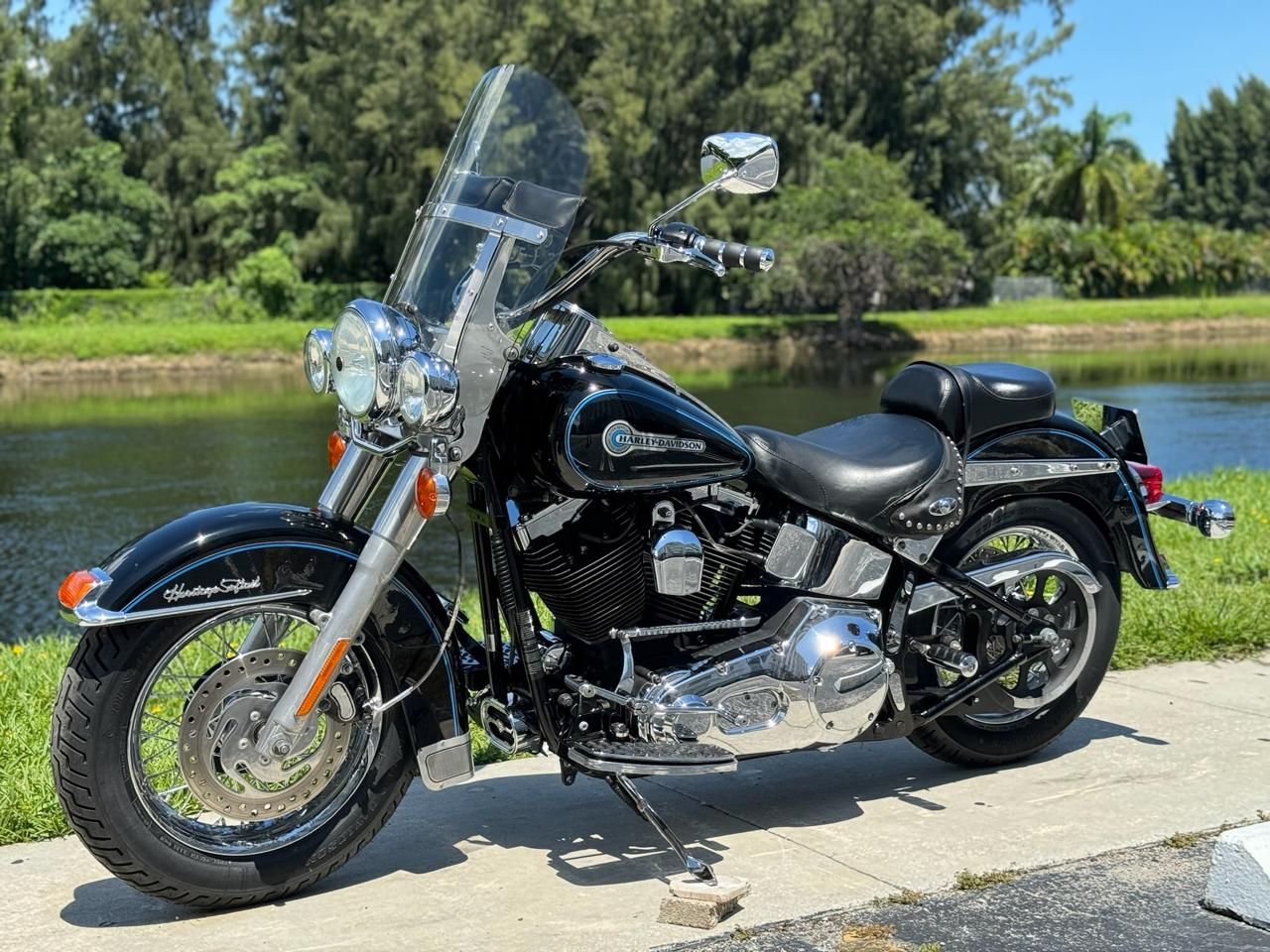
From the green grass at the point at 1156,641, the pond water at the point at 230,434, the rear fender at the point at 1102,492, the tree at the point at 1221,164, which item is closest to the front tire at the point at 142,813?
the green grass at the point at 1156,641

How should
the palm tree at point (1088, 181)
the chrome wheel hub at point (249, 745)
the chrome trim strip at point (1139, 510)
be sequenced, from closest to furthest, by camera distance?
the chrome wheel hub at point (249, 745)
the chrome trim strip at point (1139, 510)
the palm tree at point (1088, 181)

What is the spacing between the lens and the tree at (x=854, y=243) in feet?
161

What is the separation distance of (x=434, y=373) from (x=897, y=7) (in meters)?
58.5

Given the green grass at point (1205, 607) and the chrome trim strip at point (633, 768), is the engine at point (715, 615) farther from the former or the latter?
the green grass at point (1205, 607)

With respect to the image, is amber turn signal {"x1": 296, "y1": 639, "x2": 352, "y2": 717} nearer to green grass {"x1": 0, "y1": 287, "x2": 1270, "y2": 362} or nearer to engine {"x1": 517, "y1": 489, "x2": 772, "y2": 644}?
engine {"x1": 517, "y1": 489, "x2": 772, "y2": 644}

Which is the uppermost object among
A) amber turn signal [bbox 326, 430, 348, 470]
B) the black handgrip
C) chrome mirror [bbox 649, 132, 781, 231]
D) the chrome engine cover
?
chrome mirror [bbox 649, 132, 781, 231]

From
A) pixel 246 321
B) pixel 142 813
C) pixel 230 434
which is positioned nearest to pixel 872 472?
pixel 142 813

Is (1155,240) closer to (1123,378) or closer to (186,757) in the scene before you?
(1123,378)

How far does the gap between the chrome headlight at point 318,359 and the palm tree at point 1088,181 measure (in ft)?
212

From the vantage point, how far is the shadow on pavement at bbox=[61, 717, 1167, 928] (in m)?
3.86

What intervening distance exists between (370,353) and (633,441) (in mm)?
690

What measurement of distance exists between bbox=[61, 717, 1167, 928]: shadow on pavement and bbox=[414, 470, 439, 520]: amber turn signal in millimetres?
990

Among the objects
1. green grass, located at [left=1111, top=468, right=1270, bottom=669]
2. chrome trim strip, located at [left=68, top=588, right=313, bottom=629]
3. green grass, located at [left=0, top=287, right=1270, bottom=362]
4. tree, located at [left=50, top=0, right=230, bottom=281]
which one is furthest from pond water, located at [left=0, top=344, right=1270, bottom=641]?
tree, located at [left=50, top=0, right=230, bottom=281]

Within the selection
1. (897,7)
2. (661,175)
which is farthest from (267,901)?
(897,7)
